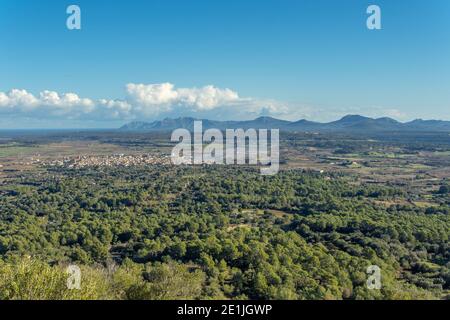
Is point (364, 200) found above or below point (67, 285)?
below

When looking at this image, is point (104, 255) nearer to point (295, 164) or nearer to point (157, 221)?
point (157, 221)

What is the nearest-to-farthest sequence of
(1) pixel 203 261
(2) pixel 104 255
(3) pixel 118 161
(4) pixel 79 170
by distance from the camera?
(1) pixel 203 261 < (2) pixel 104 255 < (4) pixel 79 170 < (3) pixel 118 161

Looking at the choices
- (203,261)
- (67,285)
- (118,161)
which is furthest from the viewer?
(118,161)

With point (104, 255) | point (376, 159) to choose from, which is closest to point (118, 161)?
point (376, 159)

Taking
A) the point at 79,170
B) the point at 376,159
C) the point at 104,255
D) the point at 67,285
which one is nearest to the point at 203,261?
the point at 104,255

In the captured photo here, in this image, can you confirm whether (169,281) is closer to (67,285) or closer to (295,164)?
(67,285)

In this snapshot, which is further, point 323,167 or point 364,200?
point 323,167
